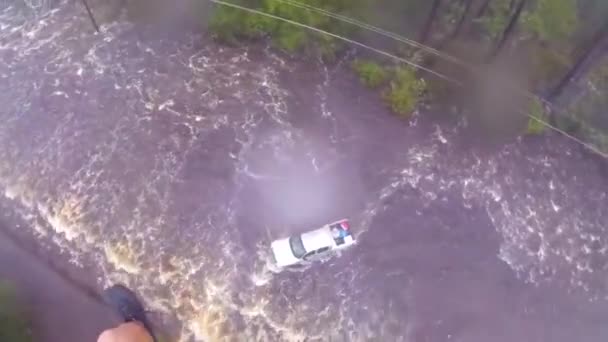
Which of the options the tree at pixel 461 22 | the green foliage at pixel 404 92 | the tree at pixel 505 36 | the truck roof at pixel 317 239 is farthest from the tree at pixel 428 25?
the truck roof at pixel 317 239

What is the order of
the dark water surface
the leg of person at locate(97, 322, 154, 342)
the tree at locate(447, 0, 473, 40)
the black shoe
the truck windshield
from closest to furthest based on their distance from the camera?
1. the leg of person at locate(97, 322, 154, 342)
2. the black shoe
3. the truck windshield
4. the dark water surface
5. the tree at locate(447, 0, 473, 40)

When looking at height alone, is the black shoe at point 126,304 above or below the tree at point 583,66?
below

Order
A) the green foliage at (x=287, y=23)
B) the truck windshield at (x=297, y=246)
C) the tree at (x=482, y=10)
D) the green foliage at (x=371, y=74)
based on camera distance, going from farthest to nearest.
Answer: the tree at (x=482, y=10) → the green foliage at (x=287, y=23) → the green foliage at (x=371, y=74) → the truck windshield at (x=297, y=246)

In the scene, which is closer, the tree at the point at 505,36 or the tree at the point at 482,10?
the tree at the point at 505,36

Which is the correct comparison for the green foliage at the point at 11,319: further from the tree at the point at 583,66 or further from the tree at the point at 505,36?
the tree at the point at 583,66

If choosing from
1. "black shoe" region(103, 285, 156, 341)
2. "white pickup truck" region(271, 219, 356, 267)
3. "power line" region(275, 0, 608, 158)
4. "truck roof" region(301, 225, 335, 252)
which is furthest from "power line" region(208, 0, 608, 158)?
"black shoe" region(103, 285, 156, 341)

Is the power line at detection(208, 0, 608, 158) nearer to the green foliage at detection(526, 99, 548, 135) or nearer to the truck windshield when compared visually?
the green foliage at detection(526, 99, 548, 135)
